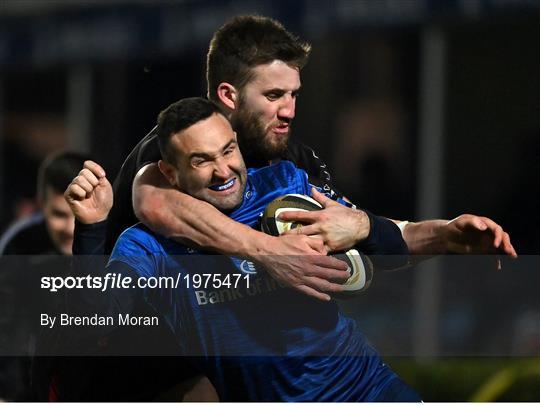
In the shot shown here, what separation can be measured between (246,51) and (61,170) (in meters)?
1.53

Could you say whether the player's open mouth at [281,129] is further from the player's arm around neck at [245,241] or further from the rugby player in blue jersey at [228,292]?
the player's arm around neck at [245,241]

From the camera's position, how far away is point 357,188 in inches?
289

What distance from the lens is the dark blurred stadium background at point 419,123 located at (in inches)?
278

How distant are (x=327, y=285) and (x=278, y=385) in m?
0.40

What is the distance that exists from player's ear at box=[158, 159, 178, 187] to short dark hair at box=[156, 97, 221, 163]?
0.02m

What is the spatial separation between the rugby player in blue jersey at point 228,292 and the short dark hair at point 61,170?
1002mm

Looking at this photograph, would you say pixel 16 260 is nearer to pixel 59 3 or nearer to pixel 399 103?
pixel 59 3

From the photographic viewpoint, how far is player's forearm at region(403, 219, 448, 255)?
13.2ft

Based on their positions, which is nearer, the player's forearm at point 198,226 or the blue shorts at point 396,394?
the player's forearm at point 198,226

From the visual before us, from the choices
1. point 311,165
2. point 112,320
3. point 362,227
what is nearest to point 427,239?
point 362,227

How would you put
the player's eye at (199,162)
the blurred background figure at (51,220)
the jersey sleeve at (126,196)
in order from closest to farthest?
1. the player's eye at (199,162)
2. the jersey sleeve at (126,196)
3. the blurred background figure at (51,220)

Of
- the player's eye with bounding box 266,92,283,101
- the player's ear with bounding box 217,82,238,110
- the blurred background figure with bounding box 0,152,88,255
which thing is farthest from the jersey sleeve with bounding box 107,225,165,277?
the blurred background figure with bounding box 0,152,88,255

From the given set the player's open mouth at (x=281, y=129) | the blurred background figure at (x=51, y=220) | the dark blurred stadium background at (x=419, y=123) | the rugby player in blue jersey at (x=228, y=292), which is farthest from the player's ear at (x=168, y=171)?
the dark blurred stadium background at (x=419, y=123)

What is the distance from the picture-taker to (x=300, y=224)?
3822mm
